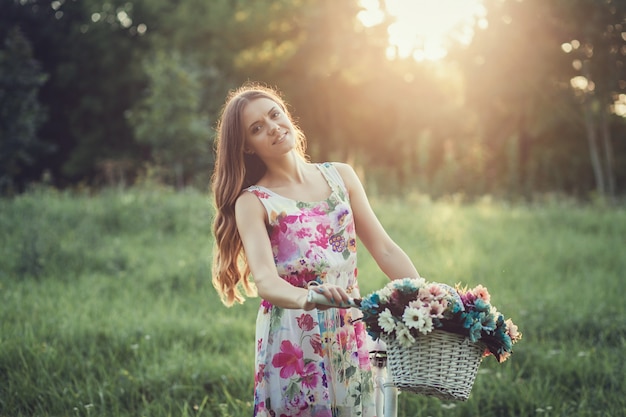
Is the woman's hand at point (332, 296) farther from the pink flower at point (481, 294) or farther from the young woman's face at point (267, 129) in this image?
the young woman's face at point (267, 129)

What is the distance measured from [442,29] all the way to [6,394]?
2041 centimetres

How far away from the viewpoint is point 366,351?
303 centimetres

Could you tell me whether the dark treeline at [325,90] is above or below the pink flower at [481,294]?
above

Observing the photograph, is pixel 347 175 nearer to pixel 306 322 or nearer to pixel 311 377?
pixel 306 322

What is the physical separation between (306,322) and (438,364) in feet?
2.43

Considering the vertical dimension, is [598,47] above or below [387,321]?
above

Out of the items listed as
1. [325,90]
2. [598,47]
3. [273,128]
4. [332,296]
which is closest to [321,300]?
[332,296]

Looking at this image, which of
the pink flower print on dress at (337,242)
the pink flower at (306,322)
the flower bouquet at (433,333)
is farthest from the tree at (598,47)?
the flower bouquet at (433,333)

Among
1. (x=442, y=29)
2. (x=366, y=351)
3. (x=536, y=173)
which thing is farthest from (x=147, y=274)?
(x=536, y=173)

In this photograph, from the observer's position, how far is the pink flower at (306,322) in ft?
9.46

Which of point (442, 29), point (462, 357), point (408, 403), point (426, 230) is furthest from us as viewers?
point (442, 29)

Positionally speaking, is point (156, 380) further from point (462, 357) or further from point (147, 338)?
point (462, 357)

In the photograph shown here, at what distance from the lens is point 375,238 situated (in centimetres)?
312

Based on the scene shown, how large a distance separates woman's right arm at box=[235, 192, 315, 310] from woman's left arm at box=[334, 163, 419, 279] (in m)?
0.47
